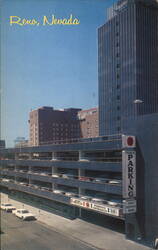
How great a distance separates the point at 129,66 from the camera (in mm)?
82812

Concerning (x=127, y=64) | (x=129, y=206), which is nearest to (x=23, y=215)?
(x=129, y=206)

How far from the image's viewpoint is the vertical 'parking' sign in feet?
72.3

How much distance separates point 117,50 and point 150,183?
72.0 metres

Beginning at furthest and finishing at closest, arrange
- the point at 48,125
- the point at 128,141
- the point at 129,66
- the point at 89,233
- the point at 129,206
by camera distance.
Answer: the point at 48,125, the point at 129,66, the point at 89,233, the point at 128,141, the point at 129,206

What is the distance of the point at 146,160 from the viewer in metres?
22.3

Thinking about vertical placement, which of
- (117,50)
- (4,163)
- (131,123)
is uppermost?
(117,50)

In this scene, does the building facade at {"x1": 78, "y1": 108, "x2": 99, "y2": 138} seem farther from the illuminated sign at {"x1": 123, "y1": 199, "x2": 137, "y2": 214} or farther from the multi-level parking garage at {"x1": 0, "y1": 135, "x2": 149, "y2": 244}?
the illuminated sign at {"x1": 123, "y1": 199, "x2": 137, "y2": 214}

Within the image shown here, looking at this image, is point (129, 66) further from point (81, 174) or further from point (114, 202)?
point (114, 202)

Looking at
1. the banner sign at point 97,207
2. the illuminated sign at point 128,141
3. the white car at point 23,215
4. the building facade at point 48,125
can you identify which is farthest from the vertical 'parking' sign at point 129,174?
the building facade at point 48,125

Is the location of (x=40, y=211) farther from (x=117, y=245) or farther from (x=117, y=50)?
(x=117, y=50)

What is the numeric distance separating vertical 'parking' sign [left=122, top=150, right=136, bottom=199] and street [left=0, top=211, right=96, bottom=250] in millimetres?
5022

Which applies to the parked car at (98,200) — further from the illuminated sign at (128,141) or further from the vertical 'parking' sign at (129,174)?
the illuminated sign at (128,141)

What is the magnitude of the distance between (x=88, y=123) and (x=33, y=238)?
8779cm

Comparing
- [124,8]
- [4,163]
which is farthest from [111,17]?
[4,163]
